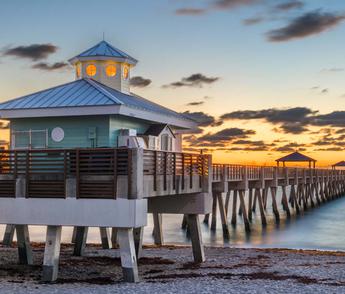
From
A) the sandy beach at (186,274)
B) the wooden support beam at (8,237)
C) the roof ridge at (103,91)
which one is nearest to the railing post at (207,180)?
the sandy beach at (186,274)

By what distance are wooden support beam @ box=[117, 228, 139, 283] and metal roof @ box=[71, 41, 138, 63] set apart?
39.5 feet

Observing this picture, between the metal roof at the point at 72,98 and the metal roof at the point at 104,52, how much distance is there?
204 centimetres

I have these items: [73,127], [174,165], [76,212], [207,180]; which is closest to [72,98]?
[73,127]

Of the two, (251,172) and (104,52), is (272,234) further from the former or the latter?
(104,52)

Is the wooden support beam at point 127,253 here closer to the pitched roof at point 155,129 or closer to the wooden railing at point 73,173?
the wooden railing at point 73,173

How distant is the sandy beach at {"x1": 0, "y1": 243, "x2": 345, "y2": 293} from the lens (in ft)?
56.5

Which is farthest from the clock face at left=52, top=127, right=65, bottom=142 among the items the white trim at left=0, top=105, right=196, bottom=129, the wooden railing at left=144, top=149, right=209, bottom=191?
the wooden railing at left=144, top=149, right=209, bottom=191

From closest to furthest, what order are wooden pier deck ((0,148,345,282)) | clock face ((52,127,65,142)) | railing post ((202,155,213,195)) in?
1. wooden pier deck ((0,148,345,282))
2. clock face ((52,127,65,142))
3. railing post ((202,155,213,195))

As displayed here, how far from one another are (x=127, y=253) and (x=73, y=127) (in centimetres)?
718

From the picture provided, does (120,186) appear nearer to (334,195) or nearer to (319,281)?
(319,281)

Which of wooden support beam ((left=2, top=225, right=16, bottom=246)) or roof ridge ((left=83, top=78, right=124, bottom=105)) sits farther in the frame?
wooden support beam ((left=2, top=225, right=16, bottom=246))

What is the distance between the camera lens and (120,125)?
23.2m

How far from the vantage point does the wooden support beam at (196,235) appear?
79.0ft

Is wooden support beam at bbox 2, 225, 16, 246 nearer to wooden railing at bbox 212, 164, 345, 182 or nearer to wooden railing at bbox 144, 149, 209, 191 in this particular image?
wooden railing at bbox 212, 164, 345, 182
